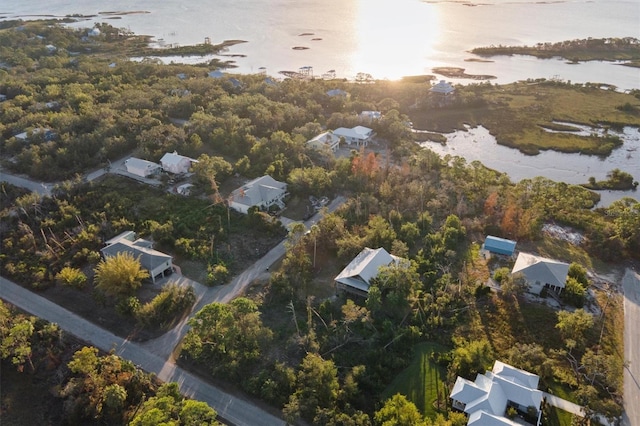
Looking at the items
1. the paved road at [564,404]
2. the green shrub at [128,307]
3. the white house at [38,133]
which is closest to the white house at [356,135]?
the green shrub at [128,307]

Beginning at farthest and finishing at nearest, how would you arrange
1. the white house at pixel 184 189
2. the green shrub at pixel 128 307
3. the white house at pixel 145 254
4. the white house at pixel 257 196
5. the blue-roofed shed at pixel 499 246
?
the white house at pixel 184 189 < the white house at pixel 257 196 < the blue-roofed shed at pixel 499 246 < the white house at pixel 145 254 < the green shrub at pixel 128 307

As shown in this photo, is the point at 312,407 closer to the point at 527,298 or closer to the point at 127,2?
the point at 527,298

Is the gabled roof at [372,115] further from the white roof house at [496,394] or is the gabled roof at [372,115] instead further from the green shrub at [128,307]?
the white roof house at [496,394]

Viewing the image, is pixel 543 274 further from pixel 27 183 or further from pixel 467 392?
pixel 27 183

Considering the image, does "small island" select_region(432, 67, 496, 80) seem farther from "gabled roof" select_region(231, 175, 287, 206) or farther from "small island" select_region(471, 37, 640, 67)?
"gabled roof" select_region(231, 175, 287, 206)

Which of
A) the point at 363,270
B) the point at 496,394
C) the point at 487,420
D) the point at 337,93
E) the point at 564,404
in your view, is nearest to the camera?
the point at 487,420

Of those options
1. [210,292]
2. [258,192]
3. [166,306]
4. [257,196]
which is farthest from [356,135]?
[166,306]
